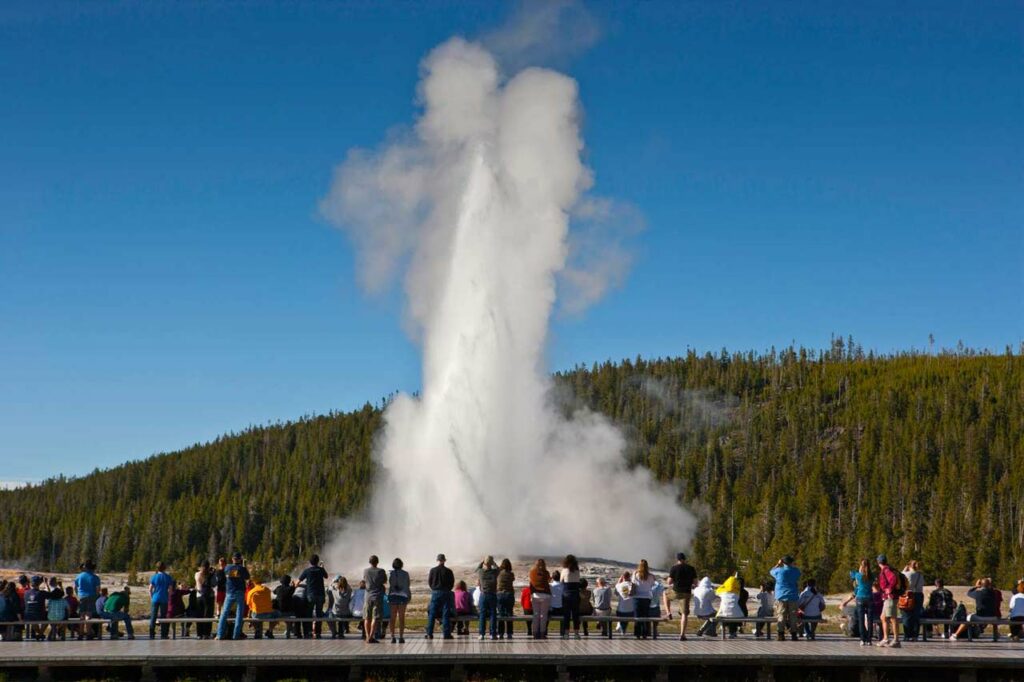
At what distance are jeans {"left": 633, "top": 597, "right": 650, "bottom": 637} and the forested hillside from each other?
60.3 meters

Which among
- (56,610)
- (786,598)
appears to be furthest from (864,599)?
(56,610)

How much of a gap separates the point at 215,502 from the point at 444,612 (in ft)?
390

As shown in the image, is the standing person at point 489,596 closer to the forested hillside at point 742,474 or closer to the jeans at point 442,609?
the jeans at point 442,609

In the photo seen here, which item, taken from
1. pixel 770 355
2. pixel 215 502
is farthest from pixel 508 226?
pixel 770 355

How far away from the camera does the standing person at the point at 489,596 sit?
22.7m

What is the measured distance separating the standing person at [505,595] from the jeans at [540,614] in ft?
1.78

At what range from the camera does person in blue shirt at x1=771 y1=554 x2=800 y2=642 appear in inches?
907

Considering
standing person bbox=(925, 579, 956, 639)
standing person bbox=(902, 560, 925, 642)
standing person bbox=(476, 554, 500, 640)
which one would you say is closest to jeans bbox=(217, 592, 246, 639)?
standing person bbox=(476, 554, 500, 640)

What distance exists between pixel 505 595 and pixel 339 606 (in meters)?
3.14

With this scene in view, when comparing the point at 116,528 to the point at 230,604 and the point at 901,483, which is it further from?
the point at 230,604

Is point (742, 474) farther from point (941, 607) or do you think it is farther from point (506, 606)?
point (506, 606)

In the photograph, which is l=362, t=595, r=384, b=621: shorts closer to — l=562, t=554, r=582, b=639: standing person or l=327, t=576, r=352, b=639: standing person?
l=327, t=576, r=352, b=639: standing person

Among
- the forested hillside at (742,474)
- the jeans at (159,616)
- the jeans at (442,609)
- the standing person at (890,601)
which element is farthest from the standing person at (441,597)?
the forested hillside at (742,474)

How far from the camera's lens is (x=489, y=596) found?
22.8m
